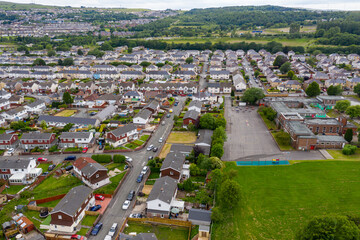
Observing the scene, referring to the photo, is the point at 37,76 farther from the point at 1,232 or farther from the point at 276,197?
the point at 276,197

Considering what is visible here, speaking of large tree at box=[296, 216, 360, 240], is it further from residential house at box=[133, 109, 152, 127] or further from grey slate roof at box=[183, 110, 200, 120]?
residential house at box=[133, 109, 152, 127]

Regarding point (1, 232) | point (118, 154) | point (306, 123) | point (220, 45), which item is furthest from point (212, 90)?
point (220, 45)

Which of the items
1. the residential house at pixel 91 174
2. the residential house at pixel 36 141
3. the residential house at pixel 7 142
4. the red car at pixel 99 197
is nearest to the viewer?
the red car at pixel 99 197

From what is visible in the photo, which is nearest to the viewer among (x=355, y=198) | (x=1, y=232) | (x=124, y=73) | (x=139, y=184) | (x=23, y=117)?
(x=1, y=232)

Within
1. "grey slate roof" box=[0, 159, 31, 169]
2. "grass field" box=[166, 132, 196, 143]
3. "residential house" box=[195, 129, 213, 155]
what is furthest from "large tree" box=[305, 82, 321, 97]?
"grey slate roof" box=[0, 159, 31, 169]

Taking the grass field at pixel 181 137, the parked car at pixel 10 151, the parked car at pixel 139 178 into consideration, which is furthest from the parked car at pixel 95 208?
the parked car at pixel 10 151

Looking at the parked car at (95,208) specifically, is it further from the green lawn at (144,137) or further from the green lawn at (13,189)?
the green lawn at (144,137)
